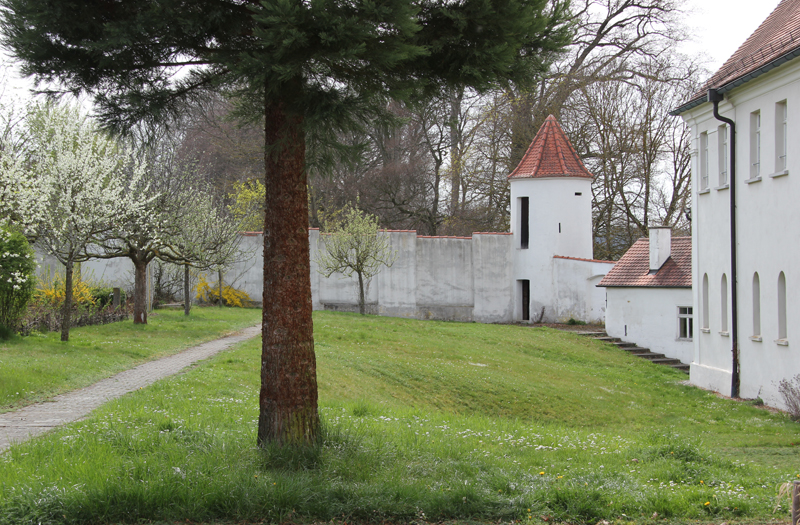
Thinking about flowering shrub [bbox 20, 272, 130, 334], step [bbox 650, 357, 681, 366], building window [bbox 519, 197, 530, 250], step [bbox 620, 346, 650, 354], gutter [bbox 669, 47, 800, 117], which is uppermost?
gutter [bbox 669, 47, 800, 117]

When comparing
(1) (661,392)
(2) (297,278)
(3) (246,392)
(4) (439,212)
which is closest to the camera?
(2) (297,278)

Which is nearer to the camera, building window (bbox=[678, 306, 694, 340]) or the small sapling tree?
building window (bbox=[678, 306, 694, 340])

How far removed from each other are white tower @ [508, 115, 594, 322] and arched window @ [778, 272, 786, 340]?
17761mm

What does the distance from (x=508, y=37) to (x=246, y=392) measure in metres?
7.25

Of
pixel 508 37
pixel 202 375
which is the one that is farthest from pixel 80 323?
pixel 508 37

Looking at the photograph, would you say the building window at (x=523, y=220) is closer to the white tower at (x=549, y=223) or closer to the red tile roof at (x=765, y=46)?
the white tower at (x=549, y=223)

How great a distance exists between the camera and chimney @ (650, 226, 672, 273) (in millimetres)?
29734

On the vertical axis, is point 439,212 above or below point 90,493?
above

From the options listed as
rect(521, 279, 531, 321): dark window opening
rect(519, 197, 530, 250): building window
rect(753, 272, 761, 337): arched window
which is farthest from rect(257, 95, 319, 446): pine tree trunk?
rect(519, 197, 530, 250): building window

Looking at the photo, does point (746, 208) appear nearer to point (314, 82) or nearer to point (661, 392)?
point (661, 392)

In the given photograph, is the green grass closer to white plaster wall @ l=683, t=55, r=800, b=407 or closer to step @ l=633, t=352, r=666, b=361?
white plaster wall @ l=683, t=55, r=800, b=407

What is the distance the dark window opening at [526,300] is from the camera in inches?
1372

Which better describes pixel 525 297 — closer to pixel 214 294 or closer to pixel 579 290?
pixel 579 290

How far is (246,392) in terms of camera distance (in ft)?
36.7
